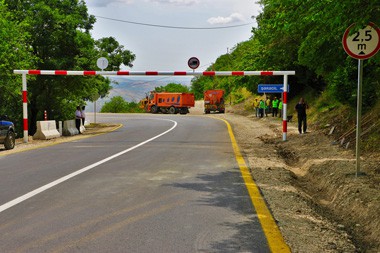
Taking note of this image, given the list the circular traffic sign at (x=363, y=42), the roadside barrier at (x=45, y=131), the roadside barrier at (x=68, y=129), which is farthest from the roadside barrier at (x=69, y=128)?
the circular traffic sign at (x=363, y=42)

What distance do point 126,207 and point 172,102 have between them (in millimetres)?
52286

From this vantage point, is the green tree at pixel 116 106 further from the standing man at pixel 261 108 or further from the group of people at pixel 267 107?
the standing man at pixel 261 108

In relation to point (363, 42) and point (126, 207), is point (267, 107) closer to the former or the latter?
point (363, 42)

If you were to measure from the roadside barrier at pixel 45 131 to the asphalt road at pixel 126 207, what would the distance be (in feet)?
26.8

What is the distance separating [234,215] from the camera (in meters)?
5.66

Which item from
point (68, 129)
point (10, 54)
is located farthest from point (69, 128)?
point (10, 54)

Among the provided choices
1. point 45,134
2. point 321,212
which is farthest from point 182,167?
point 45,134

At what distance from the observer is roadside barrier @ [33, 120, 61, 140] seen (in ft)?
62.4

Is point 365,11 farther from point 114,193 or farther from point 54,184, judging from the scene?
point 54,184

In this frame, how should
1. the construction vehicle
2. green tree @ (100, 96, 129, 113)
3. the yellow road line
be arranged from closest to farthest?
the yellow road line → the construction vehicle → green tree @ (100, 96, 129, 113)

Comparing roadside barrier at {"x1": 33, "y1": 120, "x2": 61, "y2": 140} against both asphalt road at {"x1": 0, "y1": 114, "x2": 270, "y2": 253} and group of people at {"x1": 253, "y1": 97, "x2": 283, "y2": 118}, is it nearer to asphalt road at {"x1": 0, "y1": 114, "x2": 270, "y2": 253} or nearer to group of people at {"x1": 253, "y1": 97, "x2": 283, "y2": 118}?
asphalt road at {"x1": 0, "y1": 114, "x2": 270, "y2": 253}

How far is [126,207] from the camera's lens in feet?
19.7

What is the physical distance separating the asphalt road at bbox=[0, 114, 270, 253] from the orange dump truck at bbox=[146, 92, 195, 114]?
4653 cm

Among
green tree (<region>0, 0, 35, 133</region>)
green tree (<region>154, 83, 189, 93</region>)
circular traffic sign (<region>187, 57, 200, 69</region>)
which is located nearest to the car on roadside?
green tree (<region>0, 0, 35, 133</region>)
